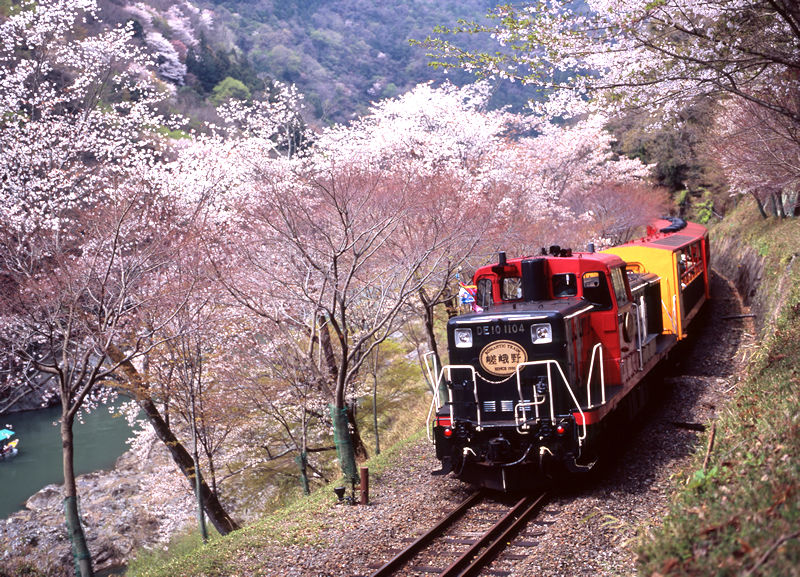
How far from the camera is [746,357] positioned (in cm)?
1434

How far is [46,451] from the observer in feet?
88.3

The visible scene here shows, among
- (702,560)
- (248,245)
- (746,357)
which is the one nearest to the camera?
(702,560)

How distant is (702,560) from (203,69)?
59941mm

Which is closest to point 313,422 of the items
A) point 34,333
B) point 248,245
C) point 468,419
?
point 248,245

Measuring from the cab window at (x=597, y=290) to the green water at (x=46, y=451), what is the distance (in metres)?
18.7

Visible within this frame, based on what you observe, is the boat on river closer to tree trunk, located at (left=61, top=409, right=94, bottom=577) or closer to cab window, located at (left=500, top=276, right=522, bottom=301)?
tree trunk, located at (left=61, top=409, right=94, bottom=577)

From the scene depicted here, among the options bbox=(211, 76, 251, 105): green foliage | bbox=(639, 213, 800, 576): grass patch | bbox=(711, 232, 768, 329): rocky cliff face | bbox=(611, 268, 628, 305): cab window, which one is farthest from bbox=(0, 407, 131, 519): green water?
bbox=(211, 76, 251, 105): green foliage

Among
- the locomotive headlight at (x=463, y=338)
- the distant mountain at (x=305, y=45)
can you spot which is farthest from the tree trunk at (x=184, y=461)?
the distant mountain at (x=305, y=45)

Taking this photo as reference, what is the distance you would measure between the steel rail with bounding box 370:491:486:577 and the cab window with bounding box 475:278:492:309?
2.69 meters

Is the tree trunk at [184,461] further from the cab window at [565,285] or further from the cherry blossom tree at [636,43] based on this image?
the cherry blossom tree at [636,43]

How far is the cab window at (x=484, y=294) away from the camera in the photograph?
31.4 ft

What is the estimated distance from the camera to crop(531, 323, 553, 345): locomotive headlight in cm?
800

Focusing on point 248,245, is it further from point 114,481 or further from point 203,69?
point 203,69

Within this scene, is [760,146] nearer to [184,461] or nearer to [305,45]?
[184,461]
